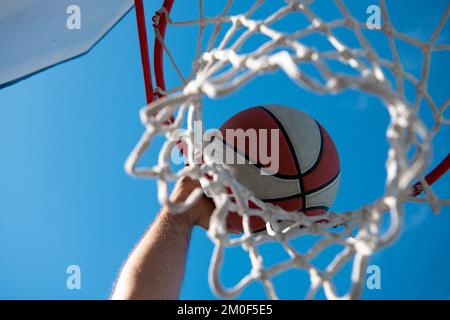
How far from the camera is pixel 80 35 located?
220cm

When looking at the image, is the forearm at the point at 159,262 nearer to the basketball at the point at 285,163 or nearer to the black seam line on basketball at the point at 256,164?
the basketball at the point at 285,163

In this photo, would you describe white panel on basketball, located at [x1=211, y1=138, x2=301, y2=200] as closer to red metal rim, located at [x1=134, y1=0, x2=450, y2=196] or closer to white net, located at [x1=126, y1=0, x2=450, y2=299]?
white net, located at [x1=126, y1=0, x2=450, y2=299]

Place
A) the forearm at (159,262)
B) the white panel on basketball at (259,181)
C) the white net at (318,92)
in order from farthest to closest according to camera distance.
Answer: the white panel on basketball at (259,181) < the forearm at (159,262) < the white net at (318,92)

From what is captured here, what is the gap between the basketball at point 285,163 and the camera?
63.9 inches

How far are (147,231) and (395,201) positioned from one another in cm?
101

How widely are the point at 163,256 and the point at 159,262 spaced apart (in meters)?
0.03

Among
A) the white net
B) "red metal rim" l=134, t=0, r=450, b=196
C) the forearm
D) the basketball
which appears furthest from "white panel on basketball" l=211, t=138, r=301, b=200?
"red metal rim" l=134, t=0, r=450, b=196

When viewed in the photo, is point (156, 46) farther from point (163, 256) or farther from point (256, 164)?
point (163, 256)

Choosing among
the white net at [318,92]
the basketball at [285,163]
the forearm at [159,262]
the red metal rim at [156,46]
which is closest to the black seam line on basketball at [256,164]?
the basketball at [285,163]

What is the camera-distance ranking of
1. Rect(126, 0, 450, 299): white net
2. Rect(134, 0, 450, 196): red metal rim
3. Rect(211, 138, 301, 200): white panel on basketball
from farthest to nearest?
Rect(134, 0, 450, 196): red metal rim < Rect(211, 138, 301, 200): white panel on basketball < Rect(126, 0, 450, 299): white net

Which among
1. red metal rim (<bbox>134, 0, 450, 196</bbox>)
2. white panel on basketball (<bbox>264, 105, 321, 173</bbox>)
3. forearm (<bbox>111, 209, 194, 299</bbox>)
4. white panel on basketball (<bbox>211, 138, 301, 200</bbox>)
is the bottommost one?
forearm (<bbox>111, 209, 194, 299</bbox>)

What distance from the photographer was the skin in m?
1.42
